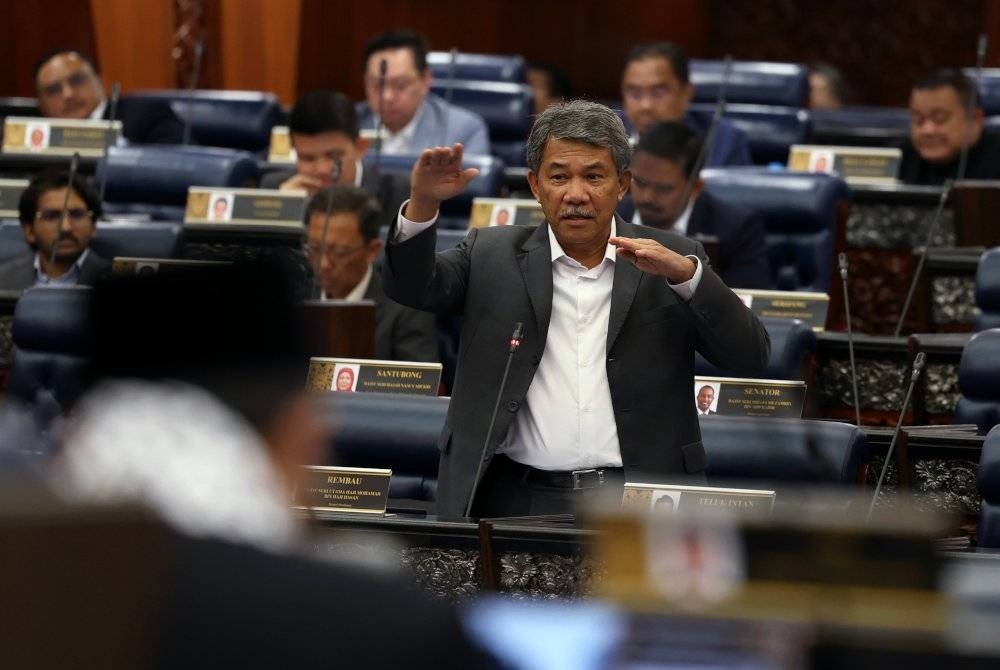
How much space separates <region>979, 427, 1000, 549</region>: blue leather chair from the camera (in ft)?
11.0

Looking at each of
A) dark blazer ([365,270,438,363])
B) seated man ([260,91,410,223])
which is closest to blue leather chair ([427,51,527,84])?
seated man ([260,91,410,223])

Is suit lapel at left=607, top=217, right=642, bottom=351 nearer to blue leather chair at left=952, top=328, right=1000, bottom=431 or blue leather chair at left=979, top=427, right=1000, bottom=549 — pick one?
blue leather chair at left=979, top=427, right=1000, bottom=549

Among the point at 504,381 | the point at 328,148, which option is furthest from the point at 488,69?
the point at 504,381

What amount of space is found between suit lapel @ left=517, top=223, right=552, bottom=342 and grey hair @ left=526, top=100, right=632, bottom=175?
0.43 ft

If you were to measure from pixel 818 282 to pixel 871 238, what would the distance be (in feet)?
1.41

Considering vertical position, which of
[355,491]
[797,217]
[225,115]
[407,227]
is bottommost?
[355,491]

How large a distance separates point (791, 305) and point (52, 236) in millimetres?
2142

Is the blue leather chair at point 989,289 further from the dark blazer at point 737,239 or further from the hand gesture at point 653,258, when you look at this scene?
the hand gesture at point 653,258

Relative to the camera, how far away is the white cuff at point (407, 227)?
117 inches

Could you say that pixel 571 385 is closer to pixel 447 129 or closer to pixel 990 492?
pixel 990 492

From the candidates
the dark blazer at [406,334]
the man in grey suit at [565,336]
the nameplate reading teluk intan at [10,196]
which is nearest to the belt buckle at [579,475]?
the man in grey suit at [565,336]

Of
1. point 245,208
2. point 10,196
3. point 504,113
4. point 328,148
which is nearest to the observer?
point 245,208

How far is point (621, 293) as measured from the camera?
3.05 m

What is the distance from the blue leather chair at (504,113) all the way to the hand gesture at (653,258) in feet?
15.4
